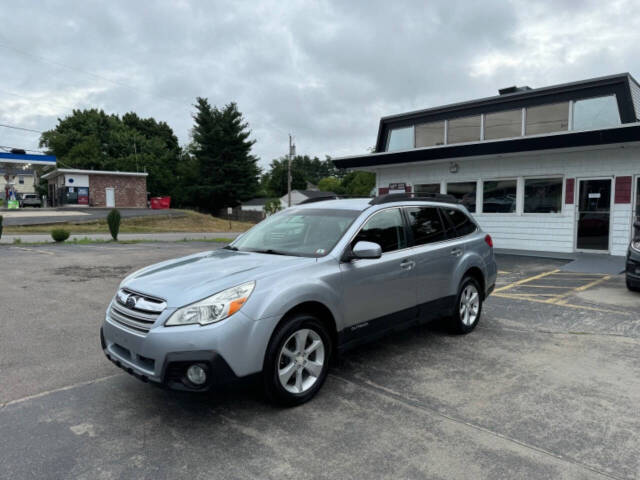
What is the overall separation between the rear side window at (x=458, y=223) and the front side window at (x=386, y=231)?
0.96 meters

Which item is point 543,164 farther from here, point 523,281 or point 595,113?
point 523,281

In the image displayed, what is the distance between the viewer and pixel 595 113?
13.3 meters

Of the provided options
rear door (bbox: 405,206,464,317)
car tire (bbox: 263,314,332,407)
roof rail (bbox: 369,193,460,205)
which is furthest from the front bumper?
rear door (bbox: 405,206,464,317)

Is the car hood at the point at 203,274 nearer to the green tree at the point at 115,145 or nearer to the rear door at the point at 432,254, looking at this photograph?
the rear door at the point at 432,254

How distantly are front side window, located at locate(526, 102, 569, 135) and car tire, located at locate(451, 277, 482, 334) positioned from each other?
10733 mm

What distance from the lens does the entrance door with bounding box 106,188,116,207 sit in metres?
43.9

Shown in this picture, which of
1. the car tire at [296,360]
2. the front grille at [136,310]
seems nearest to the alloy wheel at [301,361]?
the car tire at [296,360]

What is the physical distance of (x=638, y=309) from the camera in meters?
6.61

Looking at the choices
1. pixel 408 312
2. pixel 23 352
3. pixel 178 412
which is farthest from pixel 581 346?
pixel 23 352

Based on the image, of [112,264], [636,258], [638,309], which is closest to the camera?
[638,309]

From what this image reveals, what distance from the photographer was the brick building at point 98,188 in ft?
138

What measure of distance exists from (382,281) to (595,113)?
1269 centimetres

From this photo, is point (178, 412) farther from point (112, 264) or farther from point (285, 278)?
point (112, 264)

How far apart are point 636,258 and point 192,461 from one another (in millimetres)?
7913
